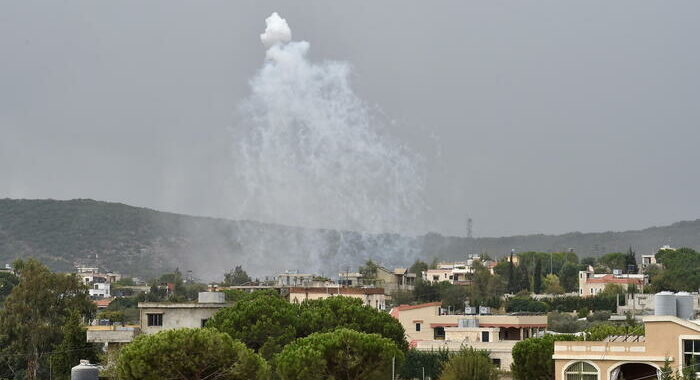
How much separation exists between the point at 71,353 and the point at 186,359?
21231 mm

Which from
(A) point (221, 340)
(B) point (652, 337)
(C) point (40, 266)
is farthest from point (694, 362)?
(C) point (40, 266)

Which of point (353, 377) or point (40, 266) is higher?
point (40, 266)

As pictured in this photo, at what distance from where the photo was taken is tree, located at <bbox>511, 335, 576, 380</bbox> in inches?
2259

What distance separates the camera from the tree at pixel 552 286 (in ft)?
497

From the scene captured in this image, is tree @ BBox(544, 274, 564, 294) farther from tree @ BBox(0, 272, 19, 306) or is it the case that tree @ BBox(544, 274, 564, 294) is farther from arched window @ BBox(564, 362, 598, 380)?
arched window @ BBox(564, 362, 598, 380)

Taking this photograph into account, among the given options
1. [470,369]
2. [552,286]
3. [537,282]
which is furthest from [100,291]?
[470,369]

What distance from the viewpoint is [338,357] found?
188 feet

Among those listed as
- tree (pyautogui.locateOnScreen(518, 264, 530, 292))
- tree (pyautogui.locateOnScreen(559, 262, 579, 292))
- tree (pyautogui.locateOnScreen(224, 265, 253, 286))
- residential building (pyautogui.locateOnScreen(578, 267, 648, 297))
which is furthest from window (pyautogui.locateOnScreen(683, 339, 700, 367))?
→ tree (pyautogui.locateOnScreen(224, 265, 253, 286))

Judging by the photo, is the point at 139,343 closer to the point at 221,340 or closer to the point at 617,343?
the point at 221,340

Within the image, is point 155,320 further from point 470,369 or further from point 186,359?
point 186,359

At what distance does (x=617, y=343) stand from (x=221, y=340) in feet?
50.2

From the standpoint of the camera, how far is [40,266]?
3408 inches

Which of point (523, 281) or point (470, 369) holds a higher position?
point (523, 281)

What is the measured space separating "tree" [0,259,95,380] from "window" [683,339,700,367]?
48685 millimetres
